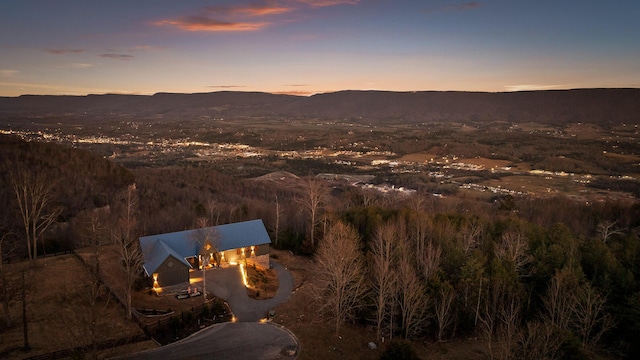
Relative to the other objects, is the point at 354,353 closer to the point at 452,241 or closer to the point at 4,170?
the point at 452,241

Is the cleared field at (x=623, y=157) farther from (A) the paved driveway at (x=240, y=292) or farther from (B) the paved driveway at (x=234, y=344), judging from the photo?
(B) the paved driveway at (x=234, y=344)

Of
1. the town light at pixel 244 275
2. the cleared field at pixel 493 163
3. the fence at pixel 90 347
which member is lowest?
the cleared field at pixel 493 163

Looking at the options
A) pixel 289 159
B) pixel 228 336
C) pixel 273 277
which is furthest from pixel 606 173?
pixel 228 336

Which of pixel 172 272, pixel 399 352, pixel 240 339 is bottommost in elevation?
pixel 240 339

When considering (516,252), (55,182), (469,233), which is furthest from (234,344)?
(55,182)

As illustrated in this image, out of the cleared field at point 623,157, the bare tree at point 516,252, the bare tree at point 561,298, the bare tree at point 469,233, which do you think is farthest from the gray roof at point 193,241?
the cleared field at point 623,157

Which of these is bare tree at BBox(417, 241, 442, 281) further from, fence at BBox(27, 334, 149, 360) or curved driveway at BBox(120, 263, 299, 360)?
fence at BBox(27, 334, 149, 360)

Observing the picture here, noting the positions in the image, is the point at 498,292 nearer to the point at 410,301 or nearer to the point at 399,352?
the point at 410,301
